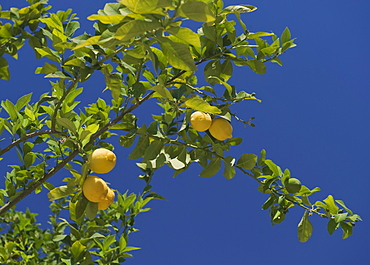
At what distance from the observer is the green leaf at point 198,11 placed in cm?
81

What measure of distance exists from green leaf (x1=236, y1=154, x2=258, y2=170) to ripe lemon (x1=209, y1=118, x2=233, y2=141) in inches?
4.8

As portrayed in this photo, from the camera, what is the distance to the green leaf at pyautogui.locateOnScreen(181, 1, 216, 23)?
2.67 ft

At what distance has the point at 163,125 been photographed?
1591mm

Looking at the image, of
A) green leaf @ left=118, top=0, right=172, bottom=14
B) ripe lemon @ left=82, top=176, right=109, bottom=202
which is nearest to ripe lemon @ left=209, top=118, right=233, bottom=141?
ripe lemon @ left=82, top=176, right=109, bottom=202

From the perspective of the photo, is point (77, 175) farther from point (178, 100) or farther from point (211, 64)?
point (211, 64)

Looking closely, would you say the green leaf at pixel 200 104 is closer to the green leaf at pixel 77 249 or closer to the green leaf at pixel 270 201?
the green leaf at pixel 270 201

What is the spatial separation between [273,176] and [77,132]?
0.67m

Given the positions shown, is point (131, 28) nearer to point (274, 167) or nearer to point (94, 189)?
point (94, 189)

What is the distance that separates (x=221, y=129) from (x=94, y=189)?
1.51 feet

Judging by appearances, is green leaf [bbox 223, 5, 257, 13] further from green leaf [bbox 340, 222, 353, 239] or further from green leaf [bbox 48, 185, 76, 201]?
green leaf [bbox 340, 222, 353, 239]

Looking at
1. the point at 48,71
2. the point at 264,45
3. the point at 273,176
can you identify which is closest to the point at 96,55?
the point at 48,71

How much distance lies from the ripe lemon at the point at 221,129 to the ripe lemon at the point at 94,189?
414mm

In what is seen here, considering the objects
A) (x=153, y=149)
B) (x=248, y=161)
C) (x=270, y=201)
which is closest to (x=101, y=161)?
(x=153, y=149)

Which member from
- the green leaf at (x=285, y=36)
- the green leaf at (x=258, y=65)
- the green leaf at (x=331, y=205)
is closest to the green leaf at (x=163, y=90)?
the green leaf at (x=258, y=65)
